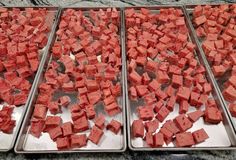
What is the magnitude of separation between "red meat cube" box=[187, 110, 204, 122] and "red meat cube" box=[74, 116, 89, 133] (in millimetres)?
455

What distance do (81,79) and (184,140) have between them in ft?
1.89

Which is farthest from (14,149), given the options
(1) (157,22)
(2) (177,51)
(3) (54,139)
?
(1) (157,22)

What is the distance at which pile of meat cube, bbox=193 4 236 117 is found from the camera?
144cm

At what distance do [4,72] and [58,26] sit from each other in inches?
17.1

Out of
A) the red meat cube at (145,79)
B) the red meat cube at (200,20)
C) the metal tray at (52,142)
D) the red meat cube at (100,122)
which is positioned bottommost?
the metal tray at (52,142)

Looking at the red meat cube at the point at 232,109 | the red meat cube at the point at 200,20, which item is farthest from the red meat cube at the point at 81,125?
the red meat cube at the point at 200,20

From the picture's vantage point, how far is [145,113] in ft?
4.27

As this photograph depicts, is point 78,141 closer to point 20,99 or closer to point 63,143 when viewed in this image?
point 63,143

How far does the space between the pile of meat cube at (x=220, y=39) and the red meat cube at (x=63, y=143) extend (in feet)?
2.42

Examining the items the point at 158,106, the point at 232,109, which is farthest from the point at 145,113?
the point at 232,109

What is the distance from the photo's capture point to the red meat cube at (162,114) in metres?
1.30

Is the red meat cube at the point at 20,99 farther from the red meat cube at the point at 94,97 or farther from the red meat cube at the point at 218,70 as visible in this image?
the red meat cube at the point at 218,70

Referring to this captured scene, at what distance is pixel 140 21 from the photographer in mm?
1763

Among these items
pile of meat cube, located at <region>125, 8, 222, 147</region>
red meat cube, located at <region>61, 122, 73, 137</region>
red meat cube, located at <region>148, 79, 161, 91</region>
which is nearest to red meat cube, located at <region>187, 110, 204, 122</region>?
pile of meat cube, located at <region>125, 8, 222, 147</region>
